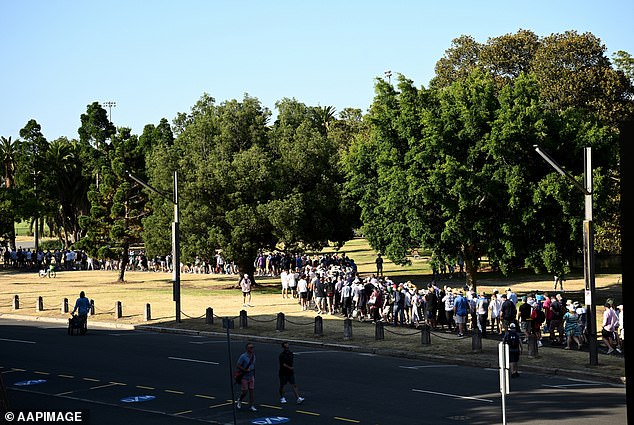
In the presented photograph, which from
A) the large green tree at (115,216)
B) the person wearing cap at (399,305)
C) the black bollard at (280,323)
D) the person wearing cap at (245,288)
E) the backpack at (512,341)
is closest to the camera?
the backpack at (512,341)

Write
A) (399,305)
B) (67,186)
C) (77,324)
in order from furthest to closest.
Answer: (67,186), (399,305), (77,324)

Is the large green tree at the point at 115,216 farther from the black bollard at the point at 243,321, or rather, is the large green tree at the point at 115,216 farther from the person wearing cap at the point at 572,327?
the person wearing cap at the point at 572,327

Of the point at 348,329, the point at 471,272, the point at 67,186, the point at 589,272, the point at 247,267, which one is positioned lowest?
the point at 348,329

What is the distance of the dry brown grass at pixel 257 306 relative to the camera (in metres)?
26.8

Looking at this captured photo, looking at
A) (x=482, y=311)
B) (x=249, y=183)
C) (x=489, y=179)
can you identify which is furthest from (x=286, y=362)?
(x=249, y=183)

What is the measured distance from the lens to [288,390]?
21.8 m

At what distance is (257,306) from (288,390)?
19135mm

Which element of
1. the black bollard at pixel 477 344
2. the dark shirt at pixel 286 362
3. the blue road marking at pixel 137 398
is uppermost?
the dark shirt at pixel 286 362

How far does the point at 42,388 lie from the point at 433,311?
48.9ft

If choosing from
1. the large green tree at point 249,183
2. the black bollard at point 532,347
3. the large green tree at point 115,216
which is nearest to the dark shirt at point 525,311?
the black bollard at point 532,347

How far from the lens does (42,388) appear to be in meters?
22.6

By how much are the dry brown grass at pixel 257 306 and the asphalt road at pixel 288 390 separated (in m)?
1.39

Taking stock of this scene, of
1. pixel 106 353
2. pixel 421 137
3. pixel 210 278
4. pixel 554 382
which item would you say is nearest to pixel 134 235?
pixel 210 278

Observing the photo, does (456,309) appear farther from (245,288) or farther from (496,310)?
A: (245,288)
